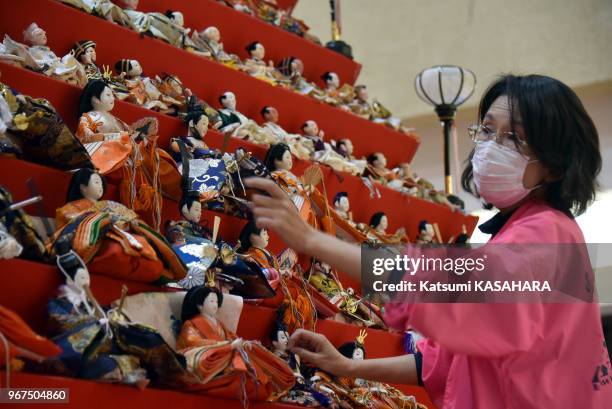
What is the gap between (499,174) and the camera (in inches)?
68.5

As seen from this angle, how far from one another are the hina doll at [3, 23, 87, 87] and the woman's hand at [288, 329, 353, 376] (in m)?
1.52

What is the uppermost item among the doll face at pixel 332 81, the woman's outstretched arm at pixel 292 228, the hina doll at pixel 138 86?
the woman's outstretched arm at pixel 292 228

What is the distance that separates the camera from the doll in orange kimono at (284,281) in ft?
9.66

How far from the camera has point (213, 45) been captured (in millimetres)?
4477

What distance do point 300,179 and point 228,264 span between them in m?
0.89

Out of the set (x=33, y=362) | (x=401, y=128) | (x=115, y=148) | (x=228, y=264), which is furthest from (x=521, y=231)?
(x=401, y=128)

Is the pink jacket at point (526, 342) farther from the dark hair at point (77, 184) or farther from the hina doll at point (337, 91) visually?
the hina doll at point (337, 91)

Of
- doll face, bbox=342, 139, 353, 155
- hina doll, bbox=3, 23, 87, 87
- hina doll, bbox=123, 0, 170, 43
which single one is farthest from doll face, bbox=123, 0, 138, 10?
doll face, bbox=342, 139, 353, 155

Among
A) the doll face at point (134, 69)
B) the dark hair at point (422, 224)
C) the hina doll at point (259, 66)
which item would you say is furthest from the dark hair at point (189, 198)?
the dark hair at point (422, 224)

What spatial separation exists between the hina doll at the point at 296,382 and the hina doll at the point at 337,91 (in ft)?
7.14

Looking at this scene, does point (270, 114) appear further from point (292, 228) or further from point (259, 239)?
point (292, 228)

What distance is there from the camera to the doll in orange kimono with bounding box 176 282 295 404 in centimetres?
234

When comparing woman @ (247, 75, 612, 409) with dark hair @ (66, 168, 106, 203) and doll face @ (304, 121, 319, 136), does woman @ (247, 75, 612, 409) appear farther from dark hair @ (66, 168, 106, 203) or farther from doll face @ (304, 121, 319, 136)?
doll face @ (304, 121, 319, 136)

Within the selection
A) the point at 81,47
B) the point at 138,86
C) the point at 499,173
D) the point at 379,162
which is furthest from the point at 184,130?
the point at 499,173
